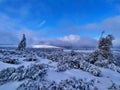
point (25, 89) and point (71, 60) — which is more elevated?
point (71, 60)

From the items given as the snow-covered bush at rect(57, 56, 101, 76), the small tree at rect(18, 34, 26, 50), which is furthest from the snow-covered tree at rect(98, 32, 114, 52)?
the small tree at rect(18, 34, 26, 50)

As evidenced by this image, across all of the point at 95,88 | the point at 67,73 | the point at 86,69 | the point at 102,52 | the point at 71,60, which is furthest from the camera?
the point at 102,52

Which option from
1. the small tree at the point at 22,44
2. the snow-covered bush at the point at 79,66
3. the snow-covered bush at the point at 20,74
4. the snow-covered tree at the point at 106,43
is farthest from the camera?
the small tree at the point at 22,44

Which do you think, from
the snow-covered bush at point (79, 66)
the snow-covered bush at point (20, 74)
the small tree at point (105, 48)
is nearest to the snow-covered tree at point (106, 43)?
the small tree at point (105, 48)

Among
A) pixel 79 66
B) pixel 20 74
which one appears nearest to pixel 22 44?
pixel 79 66

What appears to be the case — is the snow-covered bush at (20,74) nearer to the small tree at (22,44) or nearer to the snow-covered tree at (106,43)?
the snow-covered tree at (106,43)

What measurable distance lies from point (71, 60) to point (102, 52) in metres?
11.5

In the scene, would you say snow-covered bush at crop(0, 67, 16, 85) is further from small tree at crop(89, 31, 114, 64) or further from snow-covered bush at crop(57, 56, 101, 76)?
small tree at crop(89, 31, 114, 64)

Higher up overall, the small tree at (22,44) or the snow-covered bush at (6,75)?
the small tree at (22,44)

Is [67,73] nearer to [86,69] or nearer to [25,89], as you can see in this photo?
[86,69]

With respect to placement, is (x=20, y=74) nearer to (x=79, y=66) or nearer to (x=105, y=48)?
(x=79, y=66)

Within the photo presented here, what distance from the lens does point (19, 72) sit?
8.59 meters

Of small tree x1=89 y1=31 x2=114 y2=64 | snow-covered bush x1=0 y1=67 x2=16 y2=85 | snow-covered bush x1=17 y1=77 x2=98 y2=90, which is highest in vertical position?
small tree x1=89 y1=31 x2=114 y2=64

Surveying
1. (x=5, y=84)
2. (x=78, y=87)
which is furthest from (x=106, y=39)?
(x=5, y=84)
